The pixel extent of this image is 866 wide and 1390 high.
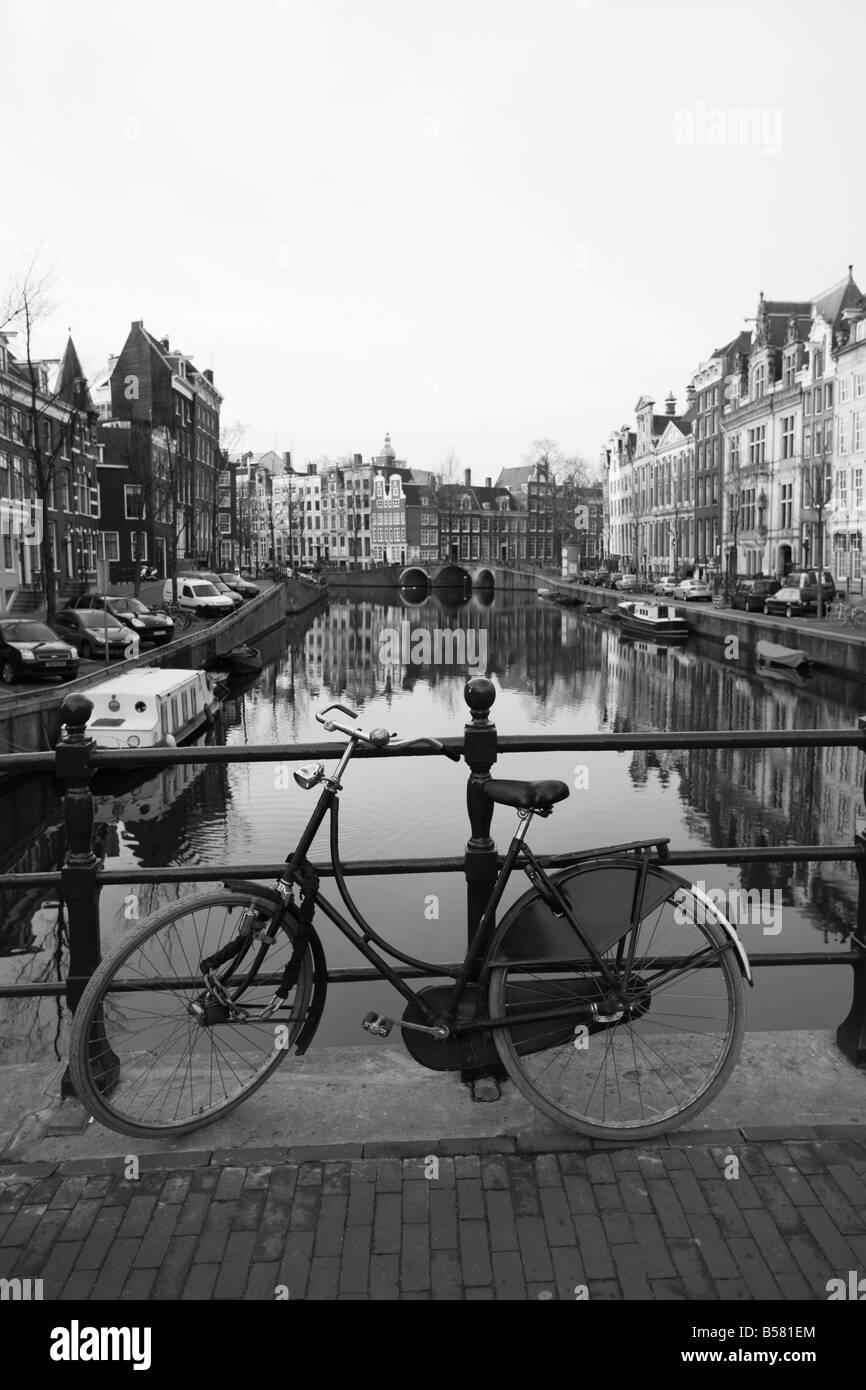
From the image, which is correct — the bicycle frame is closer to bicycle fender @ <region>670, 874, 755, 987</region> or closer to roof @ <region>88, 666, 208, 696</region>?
bicycle fender @ <region>670, 874, 755, 987</region>

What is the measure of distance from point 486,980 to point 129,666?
89.4ft

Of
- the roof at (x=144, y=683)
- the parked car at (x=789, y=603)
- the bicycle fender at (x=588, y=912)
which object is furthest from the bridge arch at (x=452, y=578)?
the bicycle fender at (x=588, y=912)

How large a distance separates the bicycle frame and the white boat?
16.6 metres

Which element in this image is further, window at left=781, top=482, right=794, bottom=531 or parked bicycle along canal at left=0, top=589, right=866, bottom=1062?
window at left=781, top=482, right=794, bottom=531

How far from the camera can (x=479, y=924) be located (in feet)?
11.9

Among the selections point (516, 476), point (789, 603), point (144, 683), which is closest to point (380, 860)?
point (144, 683)

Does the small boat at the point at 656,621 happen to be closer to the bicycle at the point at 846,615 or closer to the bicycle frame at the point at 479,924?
the bicycle at the point at 846,615

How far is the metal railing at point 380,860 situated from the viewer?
11.9 ft

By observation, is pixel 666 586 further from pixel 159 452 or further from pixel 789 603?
pixel 159 452

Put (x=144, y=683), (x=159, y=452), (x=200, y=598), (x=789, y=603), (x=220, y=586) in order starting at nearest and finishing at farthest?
(x=144, y=683) < (x=789, y=603) < (x=200, y=598) < (x=220, y=586) < (x=159, y=452)

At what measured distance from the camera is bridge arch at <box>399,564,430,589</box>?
113m

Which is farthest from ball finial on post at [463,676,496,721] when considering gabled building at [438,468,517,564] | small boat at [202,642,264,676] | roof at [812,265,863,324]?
gabled building at [438,468,517,564]

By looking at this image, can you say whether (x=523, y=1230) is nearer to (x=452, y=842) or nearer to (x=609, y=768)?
(x=452, y=842)

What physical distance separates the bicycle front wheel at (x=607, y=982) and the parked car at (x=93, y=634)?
96.2ft
